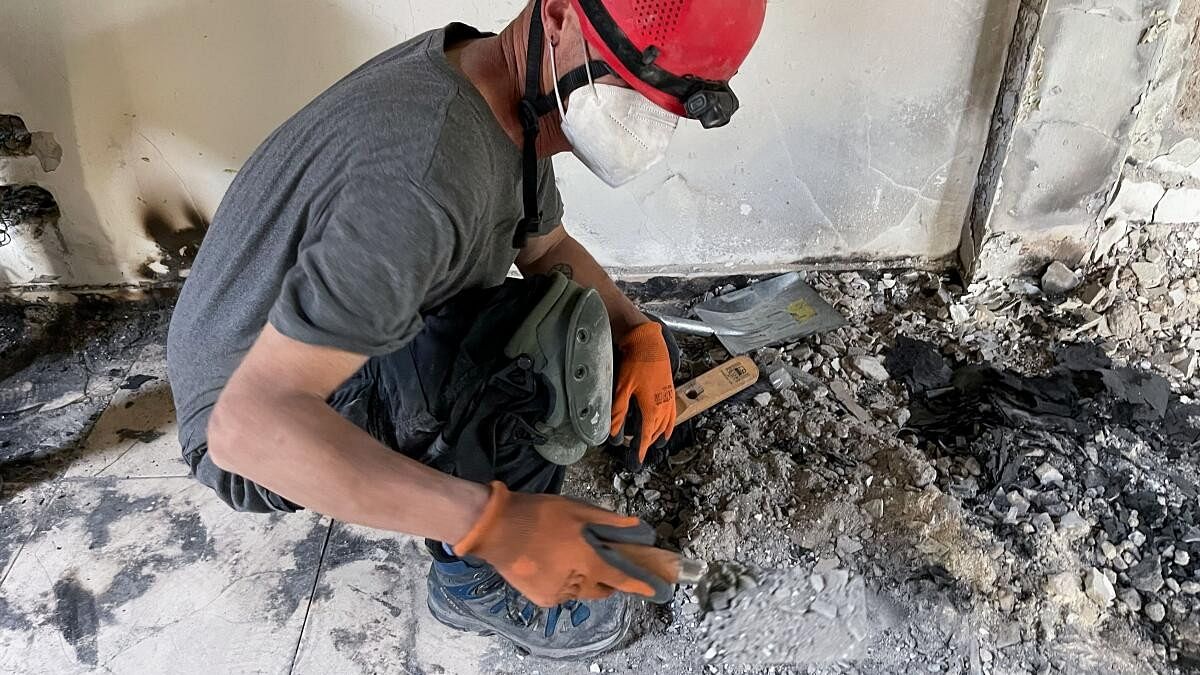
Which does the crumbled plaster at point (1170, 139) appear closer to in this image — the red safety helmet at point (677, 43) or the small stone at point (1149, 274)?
the small stone at point (1149, 274)

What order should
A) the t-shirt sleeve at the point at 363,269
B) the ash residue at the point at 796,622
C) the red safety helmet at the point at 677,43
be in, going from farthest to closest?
the ash residue at the point at 796,622 → the red safety helmet at the point at 677,43 → the t-shirt sleeve at the point at 363,269

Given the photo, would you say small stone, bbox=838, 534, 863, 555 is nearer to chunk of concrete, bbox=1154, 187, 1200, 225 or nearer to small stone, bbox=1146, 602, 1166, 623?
small stone, bbox=1146, 602, 1166, 623

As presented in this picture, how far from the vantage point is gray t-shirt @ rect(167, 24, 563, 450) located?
42.1 inches

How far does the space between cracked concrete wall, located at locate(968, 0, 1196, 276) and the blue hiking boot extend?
67.6 inches

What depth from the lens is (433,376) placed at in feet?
4.76

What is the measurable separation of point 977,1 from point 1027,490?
1.30 m

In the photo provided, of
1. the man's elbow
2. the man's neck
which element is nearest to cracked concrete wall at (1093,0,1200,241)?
the man's neck

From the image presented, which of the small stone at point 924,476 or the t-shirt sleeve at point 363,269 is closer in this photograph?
the t-shirt sleeve at point 363,269

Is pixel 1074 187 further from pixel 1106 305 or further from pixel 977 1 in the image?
pixel 977 1

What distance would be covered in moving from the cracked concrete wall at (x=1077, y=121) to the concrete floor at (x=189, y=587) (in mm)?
1866

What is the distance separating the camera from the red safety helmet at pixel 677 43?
3.81 ft

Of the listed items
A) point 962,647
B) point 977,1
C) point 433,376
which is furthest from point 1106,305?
point 433,376

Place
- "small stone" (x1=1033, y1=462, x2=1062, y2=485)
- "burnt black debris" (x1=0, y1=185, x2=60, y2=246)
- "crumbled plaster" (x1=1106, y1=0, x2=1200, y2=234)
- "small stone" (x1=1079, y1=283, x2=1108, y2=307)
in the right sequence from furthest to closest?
1. "small stone" (x1=1079, y1=283, x2=1108, y2=307)
2. "burnt black debris" (x1=0, y1=185, x2=60, y2=246)
3. "crumbled plaster" (x1=1106, y1=0, x2=1200, y2=234)
4. "small stone" (x1=1033, y1=462, x2=1062, y2=485)

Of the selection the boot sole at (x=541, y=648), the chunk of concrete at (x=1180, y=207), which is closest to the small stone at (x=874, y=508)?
the boot sole at (x=541, y=648)
